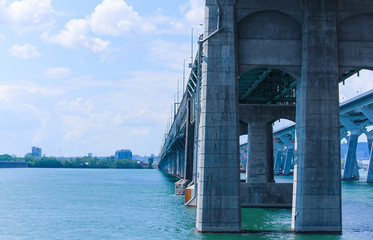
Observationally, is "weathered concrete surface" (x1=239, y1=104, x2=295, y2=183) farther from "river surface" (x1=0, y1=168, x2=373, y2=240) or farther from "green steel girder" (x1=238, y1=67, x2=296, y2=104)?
"river surface" (x1=0, y1=168, x2=373, y2=240)

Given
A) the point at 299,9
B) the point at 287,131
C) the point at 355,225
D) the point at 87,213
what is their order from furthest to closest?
1. the point at 287,131
2. the point at 87,213
3. the point at 355,225
4. the point at 299,9

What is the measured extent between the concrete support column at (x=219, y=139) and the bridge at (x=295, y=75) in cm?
6

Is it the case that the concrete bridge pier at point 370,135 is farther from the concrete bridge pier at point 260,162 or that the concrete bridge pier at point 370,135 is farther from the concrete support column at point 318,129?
the concrete support column at point 318,129

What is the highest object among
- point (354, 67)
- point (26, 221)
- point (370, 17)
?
point (370, 17)

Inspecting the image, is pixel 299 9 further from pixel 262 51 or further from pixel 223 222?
pixel 223 222

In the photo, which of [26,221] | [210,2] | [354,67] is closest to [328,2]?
[354,67]

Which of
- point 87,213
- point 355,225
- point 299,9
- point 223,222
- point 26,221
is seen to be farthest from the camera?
point 87,213

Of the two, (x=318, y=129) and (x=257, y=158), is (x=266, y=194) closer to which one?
(x=257, y=158)

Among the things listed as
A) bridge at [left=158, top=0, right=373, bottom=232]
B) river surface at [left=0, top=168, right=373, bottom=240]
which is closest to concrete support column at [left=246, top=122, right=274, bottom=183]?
river surface at [left=0, top=168, right=373, bottom=240]

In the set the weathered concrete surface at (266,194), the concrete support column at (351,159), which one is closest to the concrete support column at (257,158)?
the weathered concrete surface at (266,194)

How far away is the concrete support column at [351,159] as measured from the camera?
411 feet

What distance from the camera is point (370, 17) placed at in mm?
33562

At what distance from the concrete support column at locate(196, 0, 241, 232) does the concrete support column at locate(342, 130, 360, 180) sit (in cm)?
9902

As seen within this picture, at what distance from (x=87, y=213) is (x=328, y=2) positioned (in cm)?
3057
